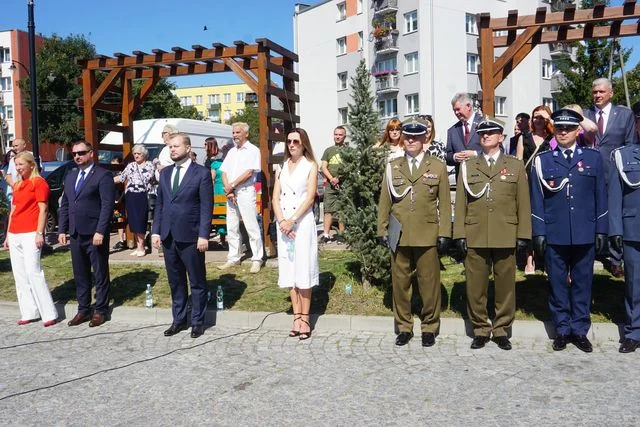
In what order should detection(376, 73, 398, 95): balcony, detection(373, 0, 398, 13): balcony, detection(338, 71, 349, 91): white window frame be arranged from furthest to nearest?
detection(338, 71, 349, 91): white window frame → detection(376, 73, 398, 95): balcony → detection(373, 0, 398, 13): balcony

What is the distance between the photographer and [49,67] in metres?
41.0

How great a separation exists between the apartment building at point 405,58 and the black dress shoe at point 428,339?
37.2m

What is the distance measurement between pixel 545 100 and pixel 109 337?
5002 cm

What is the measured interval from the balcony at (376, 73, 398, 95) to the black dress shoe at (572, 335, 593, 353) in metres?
43.5

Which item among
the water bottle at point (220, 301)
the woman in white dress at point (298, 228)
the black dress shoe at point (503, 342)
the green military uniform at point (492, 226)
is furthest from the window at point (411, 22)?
the black dress shoe at point (503, 342)

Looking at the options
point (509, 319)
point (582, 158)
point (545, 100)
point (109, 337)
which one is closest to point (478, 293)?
point (509, 319)

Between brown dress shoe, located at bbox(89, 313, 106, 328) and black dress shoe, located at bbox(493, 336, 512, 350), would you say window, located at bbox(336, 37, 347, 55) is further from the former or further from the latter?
black dress shoe, located at bbox(493, 336, 512, 350)

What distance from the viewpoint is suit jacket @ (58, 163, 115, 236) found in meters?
7.82

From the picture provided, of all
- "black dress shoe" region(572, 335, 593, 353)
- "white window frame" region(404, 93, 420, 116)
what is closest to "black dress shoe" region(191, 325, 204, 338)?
"black dress shoe" region(572, 335, 593, 353)

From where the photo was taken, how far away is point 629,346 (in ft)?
20.3

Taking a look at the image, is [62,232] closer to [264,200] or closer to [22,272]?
[22,272]

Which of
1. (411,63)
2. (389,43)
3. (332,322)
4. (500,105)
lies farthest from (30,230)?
(500,105)

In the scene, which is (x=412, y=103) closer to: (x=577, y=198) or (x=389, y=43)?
(x=389, y=43)

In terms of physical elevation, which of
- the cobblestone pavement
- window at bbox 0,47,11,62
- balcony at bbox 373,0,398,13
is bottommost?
the cobblestone pavement
